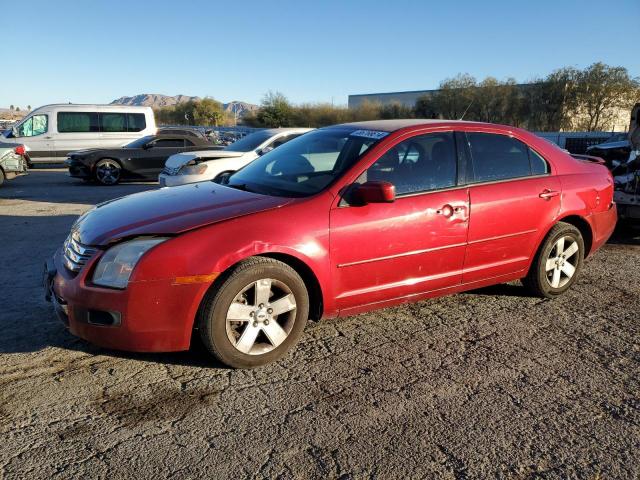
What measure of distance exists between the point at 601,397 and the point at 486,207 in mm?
1633

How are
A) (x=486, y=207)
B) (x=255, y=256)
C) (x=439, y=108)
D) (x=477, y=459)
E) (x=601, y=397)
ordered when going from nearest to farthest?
(x=477, y=459), (x=601, y=397), (x=255, y=256), (x=486, y=207), (x=439, y=108)

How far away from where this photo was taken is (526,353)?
145 inches

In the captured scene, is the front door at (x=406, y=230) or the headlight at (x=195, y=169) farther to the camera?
the headlight at (x=195, y=169)

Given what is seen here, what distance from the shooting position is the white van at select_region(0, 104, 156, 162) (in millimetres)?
17141

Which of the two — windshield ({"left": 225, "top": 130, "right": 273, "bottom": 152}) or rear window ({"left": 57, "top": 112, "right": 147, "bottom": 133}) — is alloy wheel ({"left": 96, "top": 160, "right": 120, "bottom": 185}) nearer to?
windshield ({"left": 225, "top": 130, "right": 273, "bottom": 152})

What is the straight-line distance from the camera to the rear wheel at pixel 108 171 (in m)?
13.3

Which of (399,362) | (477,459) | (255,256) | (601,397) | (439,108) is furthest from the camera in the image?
(439,108)

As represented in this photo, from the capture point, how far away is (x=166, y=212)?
3475 millimetres

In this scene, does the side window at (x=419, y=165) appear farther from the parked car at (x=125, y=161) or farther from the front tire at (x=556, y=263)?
the parked car at (x=125, y=161)

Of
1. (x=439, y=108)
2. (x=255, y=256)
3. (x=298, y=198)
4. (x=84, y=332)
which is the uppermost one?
(x=439, y=108)

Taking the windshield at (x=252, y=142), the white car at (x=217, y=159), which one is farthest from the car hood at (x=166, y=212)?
the windshield at (x=252, y=142)

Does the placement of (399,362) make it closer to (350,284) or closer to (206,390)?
(350,284)

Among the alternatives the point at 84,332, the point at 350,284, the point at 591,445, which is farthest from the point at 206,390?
the point at 591,445

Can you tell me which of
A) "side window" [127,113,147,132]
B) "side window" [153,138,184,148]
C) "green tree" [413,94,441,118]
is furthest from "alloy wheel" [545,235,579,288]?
"green tree" [413,94,441,118]
